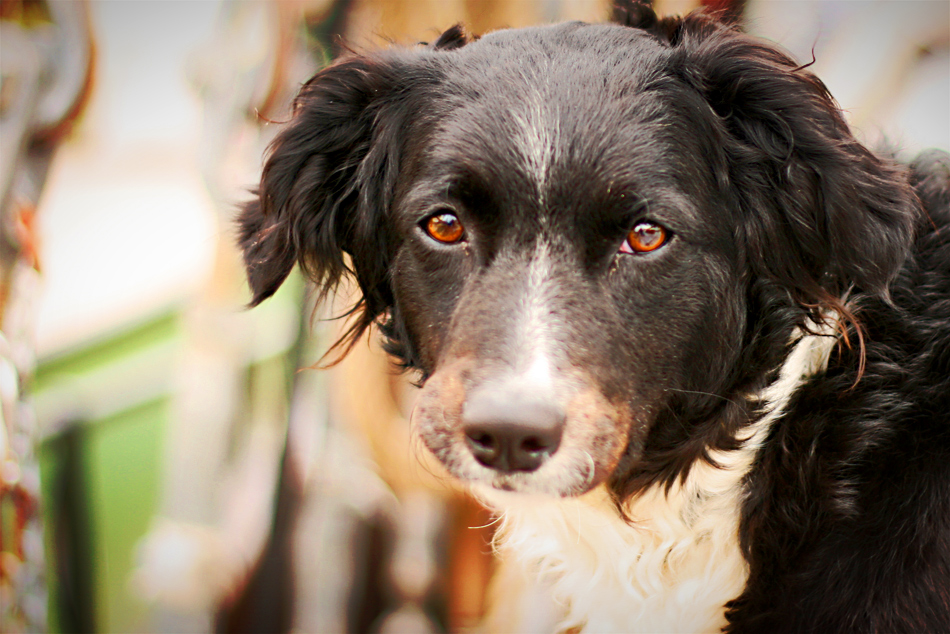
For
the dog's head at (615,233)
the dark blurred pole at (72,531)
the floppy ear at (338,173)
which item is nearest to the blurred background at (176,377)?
the dark blurred pole at (72,531)

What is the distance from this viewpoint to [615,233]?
5.21ft

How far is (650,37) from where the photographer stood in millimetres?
1805

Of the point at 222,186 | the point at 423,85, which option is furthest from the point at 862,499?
the point at 222,186

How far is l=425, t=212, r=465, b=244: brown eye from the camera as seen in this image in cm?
172

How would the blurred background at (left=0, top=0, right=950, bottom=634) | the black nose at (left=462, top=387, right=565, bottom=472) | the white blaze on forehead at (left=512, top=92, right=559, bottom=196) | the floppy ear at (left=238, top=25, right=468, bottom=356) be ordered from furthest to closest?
the blurred background at (left=0, top=0, right=950, bottom=634) < the floppy ear at (left=238, top=25, right=468, bottom=356) < the white blaze on forehead at (left=512, top=92, right=559, bottom=196) < the black nose at (left=462, top=387, right=565, bottom=472)

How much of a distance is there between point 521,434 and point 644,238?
57 cm

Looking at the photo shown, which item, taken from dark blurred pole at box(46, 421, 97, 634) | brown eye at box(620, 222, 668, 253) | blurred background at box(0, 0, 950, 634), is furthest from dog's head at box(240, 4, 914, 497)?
dark blurred pole at box(46, 421, 97, 634)

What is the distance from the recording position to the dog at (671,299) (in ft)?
5.00

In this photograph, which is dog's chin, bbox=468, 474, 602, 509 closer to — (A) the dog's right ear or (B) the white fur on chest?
(B) the white fur on chest

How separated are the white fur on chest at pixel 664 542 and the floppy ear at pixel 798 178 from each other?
0.75ft

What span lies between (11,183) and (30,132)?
25 cm

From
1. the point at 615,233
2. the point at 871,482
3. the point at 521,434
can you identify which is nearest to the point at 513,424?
the point at 521,434

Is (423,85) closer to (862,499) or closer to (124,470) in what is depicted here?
(862,499)

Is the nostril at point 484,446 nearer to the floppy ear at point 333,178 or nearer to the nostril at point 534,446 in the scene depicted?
the nostril at point 534,446
